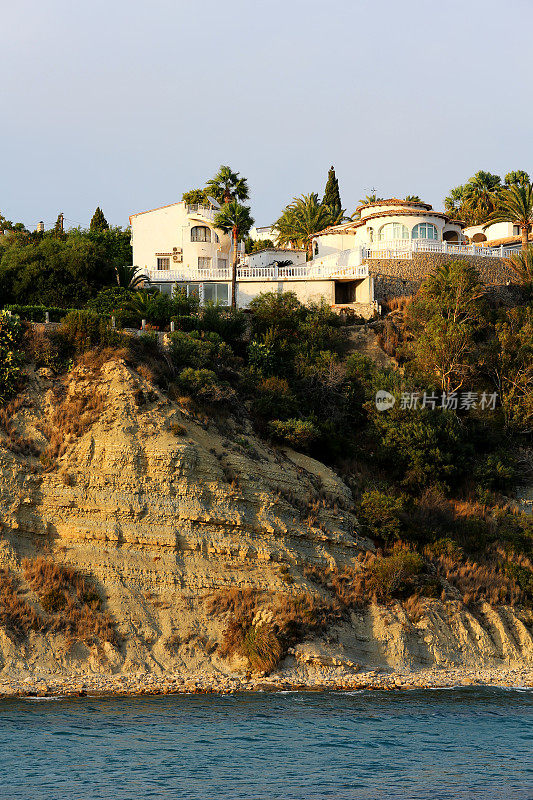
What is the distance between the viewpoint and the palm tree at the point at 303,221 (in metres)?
67.0

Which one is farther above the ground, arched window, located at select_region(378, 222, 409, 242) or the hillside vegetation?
arched window, located at select_region(378, 222, 409, 242)

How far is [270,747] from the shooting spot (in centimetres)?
2584

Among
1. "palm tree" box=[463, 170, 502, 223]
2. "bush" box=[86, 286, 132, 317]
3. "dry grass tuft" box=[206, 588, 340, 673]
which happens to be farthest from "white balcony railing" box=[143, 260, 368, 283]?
"palm tree" box=[463, 170, 502, 223]

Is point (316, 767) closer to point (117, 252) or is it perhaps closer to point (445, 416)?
point (445, 416)

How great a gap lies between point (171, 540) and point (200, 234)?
31761 mm

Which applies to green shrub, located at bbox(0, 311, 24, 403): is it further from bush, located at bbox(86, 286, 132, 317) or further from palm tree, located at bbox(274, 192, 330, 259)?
palm tree, located at bbox(274, 192, 330, 259)

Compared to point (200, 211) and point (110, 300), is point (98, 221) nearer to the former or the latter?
point (200, 211)

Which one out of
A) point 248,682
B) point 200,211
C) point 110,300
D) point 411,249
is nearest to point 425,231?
point 411,249

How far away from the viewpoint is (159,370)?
39.7 m

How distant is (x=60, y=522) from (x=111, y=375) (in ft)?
21.4

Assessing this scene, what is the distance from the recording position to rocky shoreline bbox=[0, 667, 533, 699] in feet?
97.6

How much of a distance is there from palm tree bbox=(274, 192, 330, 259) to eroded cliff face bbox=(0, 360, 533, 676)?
31.7 metres

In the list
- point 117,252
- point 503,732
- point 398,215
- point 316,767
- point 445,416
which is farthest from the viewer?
point 117,252

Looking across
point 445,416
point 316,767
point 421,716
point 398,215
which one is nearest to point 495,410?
point 445,416
